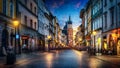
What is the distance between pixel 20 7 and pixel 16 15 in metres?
4.27

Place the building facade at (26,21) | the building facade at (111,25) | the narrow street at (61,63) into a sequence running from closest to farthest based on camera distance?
the narrow street at (61,63), the building facade at (111,25), the building facade at (26,21)

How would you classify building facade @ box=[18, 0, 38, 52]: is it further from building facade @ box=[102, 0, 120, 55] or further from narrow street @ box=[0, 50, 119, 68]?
narrow street @ box=[0, 50, 119, 68]

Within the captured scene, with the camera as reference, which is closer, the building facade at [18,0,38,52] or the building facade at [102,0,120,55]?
the building facade at [102,0,120,55]

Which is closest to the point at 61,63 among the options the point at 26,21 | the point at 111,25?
the point at 111,25

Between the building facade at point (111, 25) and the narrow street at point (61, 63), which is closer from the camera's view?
the narrow street at point (61, 63)

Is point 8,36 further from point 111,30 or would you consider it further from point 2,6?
point 111,30

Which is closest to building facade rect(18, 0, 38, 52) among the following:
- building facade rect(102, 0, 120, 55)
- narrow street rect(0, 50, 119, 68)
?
building facade rect(102, 0, 120, 55)

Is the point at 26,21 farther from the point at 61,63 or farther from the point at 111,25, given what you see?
the point at 61,63

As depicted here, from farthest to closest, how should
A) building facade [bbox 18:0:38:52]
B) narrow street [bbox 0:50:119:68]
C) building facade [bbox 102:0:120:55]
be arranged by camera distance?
building facade [bbox 18:0:38:52]
building facade [bbox 102:0:120:55]
narrow street [bbox 0:50:119:68]

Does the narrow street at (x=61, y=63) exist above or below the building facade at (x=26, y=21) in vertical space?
below

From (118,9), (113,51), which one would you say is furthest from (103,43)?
(118,9)

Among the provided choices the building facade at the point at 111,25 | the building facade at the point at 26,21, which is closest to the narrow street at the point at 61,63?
the building facade at the point at 111,25

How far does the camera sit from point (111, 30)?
49969 millimetres

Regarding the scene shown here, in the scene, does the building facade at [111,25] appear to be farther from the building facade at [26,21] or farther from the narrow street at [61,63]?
the building facade at [26,21]
